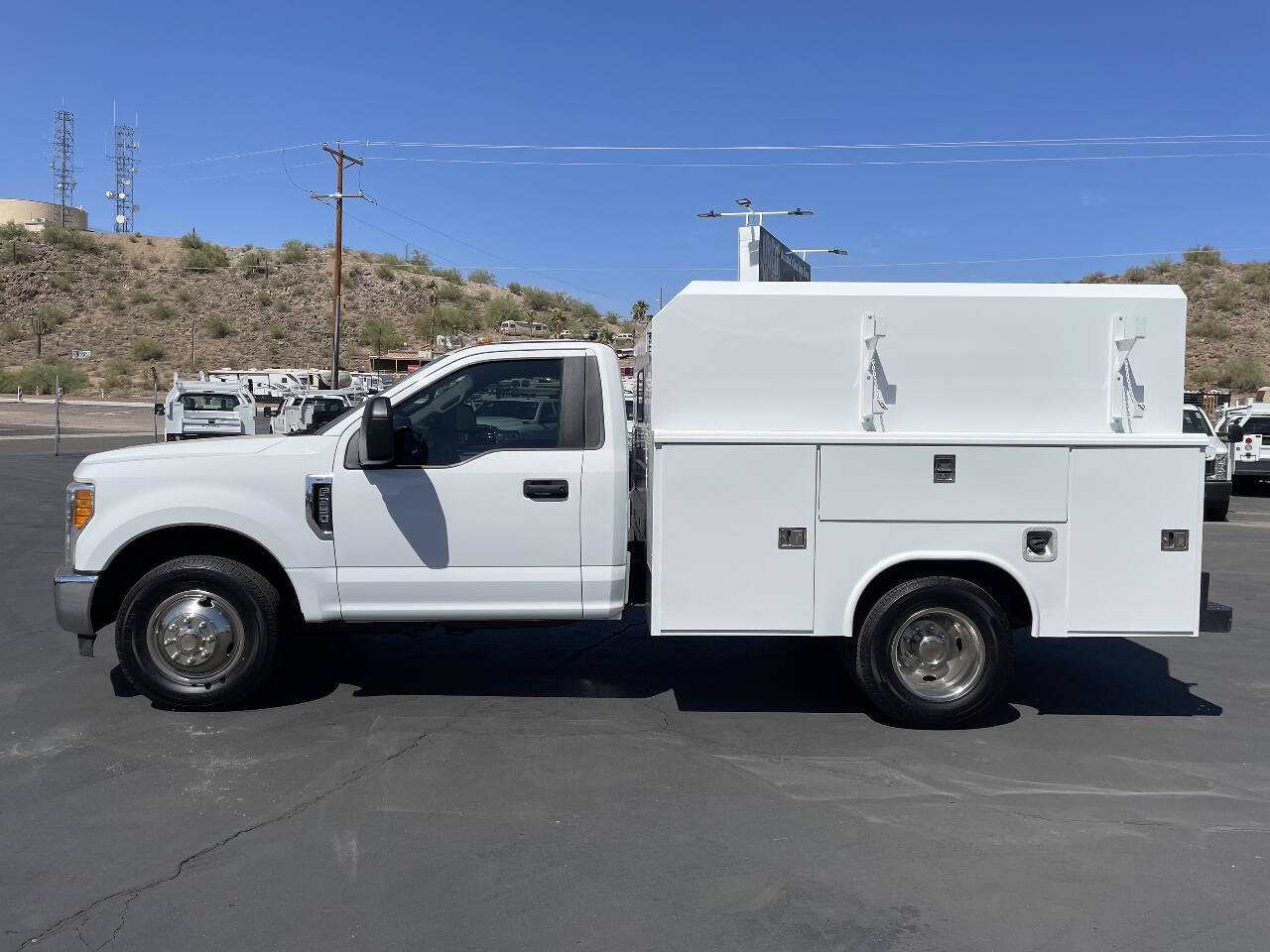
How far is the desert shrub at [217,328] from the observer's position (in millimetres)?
77312

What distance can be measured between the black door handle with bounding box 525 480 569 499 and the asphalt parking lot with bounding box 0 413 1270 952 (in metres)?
1.38

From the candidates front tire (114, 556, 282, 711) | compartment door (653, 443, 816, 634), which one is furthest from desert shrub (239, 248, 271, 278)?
compartment door (653, 443, 816, 634)

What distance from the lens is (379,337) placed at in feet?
244

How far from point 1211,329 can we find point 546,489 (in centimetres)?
5507

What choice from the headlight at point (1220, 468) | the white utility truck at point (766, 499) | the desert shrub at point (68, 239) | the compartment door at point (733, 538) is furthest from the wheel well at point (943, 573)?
the desert shrub at point (68, 239)

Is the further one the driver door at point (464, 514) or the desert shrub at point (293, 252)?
the desert shrub at point (293, 252)

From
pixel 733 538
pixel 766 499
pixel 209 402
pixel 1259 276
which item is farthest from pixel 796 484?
pixel 1259 276

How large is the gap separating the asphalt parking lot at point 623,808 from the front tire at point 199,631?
23 cm

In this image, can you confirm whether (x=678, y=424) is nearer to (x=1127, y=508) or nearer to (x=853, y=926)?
(x=1127, y=508)

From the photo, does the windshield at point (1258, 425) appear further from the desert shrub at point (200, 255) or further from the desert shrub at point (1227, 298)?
the desert shrub at point (200, 255)

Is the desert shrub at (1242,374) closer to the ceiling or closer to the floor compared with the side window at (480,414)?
closer to the ceiling

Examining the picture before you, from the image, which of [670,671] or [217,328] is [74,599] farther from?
[217,328]

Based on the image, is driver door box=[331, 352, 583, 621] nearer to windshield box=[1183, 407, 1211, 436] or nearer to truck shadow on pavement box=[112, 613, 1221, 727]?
truck shadow on pavement box=[112, 613, 1221, 727]

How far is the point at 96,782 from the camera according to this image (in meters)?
5.36
